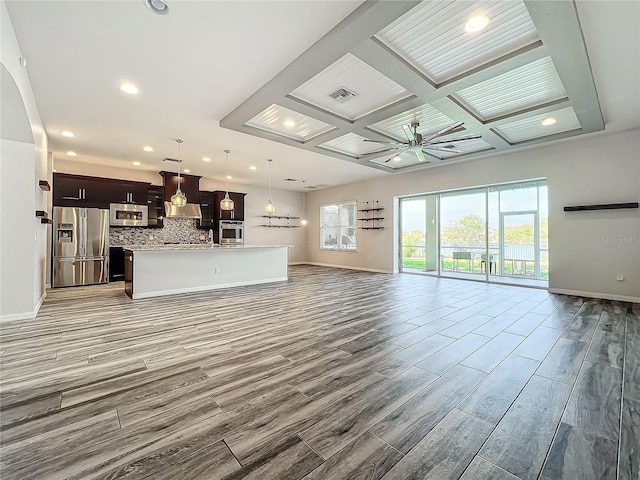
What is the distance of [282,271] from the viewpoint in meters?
7.23

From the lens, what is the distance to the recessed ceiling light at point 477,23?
246 centimetres

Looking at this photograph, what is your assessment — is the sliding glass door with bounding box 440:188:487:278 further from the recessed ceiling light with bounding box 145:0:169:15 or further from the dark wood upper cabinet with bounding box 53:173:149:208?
Result: the dark wood upper cabinet with bounding box 53:173:149:208

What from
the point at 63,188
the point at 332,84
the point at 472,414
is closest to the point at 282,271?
the point at 332,84

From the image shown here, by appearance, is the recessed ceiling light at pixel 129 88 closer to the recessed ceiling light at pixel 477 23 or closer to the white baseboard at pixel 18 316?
the white baseboard at pixel 18 316

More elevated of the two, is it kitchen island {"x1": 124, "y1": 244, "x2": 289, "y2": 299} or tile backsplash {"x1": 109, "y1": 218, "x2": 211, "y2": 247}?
tile backsplash {"x1": 109, "y1": 218, "x2": 211, "y2": 247}

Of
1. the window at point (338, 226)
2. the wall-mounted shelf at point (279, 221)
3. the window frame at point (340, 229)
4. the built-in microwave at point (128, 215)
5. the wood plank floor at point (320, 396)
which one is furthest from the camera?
the wall-mounted shelf at point (279, 221)

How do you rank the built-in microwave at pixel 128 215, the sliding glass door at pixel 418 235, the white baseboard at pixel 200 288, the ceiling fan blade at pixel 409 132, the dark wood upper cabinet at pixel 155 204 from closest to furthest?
1. the ceiling fan blade at pixel 409 132
2. the white baseboard at pixel 200 288
3. the built-in microwave at pixel 128 215
4. the dark wood upper cabinet at pixel 155 204
5. the sliding glass door at pixel 418 235

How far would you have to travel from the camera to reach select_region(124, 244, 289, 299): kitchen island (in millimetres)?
5156

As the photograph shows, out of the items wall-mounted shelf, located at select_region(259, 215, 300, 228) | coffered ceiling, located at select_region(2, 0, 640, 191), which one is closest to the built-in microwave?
coffered ceiling, located at select_region(2, 0, 640, 191)

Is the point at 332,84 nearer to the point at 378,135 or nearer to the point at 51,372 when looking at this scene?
the point at 378,135

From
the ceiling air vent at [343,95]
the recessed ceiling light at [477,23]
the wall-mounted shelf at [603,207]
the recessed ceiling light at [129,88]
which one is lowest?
the wall-mounted shelf at [603,207]

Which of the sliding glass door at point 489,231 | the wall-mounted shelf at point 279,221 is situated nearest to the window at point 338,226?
the wall-mounted shelf at point 279,221

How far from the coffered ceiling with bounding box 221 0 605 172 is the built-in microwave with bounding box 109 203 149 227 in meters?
4.40

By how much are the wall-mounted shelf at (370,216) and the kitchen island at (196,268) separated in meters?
3.36
